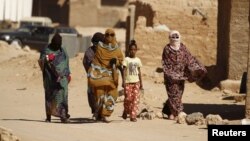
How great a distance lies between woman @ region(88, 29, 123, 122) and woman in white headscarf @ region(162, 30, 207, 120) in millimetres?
1082

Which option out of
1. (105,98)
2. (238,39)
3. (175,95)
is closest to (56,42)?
(105,98)

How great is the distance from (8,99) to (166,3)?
23.3 feet

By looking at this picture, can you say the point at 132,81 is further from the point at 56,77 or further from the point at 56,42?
the point at 56,42

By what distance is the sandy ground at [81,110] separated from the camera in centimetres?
1030

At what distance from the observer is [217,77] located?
19.6 meters

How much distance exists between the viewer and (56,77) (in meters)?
11.9

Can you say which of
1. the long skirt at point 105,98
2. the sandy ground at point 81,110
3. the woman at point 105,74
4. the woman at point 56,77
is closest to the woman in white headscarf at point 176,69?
the sandy ground at point 81,110

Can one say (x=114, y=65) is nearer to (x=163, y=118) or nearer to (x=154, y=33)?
(x=163, y=118)

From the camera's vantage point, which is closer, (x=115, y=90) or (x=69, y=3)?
(x=115, y=90)

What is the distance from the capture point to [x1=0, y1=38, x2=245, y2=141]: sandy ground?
1030 centimetres

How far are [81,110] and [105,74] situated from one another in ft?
11.2

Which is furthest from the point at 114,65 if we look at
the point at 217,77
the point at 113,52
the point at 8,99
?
the point at 217,77

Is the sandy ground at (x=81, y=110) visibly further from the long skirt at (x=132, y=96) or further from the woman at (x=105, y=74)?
the woman at (x=105, y=74)

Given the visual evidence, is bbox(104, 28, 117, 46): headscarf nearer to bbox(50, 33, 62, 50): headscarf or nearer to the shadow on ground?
bbox(50, 33, 62, 50): headscarf
